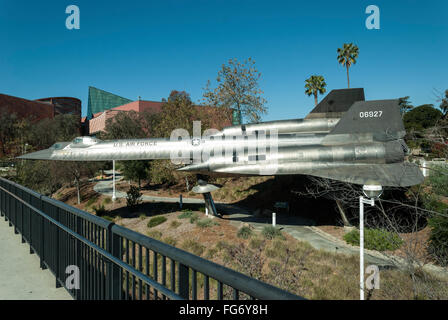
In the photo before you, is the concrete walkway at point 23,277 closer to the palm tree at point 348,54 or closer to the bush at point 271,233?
the bush at point 271,233

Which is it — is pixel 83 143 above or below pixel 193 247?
above

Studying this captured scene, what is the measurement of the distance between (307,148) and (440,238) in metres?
7.99

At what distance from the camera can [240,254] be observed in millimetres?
12133

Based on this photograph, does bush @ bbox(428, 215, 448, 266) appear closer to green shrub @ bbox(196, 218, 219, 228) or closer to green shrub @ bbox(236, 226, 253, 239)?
green shrub @ bbox(236, 226, 253, 239)

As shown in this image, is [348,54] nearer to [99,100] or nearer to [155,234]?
[155,234]

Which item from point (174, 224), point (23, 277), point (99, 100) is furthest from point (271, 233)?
point (99, 100)

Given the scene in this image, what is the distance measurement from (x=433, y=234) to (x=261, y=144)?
10.2 m

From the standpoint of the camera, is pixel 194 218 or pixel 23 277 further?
pixel 194 218

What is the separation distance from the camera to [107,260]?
359 cm

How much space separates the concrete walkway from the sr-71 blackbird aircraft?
12254 mm

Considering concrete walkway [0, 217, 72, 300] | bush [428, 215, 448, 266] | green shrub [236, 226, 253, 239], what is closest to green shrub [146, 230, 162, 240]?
green shrub [236, 226, 253, 239]

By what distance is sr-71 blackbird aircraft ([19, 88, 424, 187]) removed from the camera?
16.5 metres

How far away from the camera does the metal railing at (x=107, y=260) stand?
1.98m
